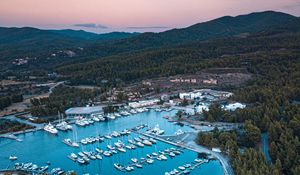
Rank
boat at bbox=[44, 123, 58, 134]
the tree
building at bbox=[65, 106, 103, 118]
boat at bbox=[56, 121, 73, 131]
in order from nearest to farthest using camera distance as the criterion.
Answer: the tree < boat at bbox=[44, 123, 58, 134] < boat at bbox=[56, 121, 73, 131] < building at bbox=[65, 106, 103, 118]

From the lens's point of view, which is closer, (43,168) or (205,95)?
(43,168)

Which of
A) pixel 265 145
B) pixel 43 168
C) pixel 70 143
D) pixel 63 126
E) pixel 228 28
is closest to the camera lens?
pixel 43 168

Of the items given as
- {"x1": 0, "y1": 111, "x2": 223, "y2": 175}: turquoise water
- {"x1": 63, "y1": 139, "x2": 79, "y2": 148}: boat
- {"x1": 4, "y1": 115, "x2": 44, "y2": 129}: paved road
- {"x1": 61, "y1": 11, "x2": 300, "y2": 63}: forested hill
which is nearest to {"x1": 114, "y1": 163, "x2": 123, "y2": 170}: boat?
{"x1": 0, "y1": 111, "x2": 223, "y2": 175}: turquoise water

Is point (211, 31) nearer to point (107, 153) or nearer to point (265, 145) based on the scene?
point (265, 145)

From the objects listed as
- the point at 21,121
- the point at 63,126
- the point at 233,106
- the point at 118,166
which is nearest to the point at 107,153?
the point at 118,166

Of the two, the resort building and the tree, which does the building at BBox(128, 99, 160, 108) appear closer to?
the resort building

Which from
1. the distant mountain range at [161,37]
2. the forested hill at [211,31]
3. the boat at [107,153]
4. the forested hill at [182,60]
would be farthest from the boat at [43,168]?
the forested hill at [211,31]
